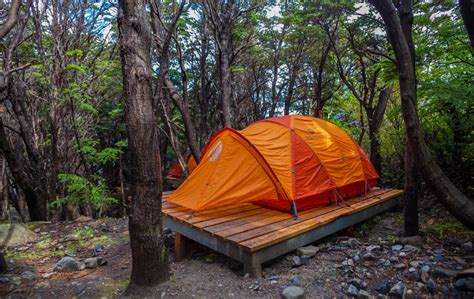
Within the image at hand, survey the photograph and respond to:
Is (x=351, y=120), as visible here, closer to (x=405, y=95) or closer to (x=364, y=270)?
(x=405, y=95)

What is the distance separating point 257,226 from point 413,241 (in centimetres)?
232

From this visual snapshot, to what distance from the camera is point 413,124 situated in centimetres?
402

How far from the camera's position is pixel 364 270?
Answer: 3.62m

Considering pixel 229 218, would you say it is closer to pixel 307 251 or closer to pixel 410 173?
pixel 307 251

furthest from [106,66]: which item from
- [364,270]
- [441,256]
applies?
[441,256]

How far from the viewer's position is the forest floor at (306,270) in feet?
10.8

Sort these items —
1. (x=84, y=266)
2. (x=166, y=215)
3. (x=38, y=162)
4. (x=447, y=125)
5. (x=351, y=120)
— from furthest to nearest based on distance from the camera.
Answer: (x=351, y=120) < (x=38, y=162) < (x=447, y=125) < (x=166, y=215) < (x=84, y=266)

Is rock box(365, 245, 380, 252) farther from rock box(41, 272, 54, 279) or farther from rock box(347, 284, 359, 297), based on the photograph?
rock box(41, 272, 54, 279)

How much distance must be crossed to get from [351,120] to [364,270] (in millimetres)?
8464

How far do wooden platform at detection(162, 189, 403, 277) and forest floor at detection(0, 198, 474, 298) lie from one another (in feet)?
0.79

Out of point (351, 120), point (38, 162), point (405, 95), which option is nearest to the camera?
point (405, 95)

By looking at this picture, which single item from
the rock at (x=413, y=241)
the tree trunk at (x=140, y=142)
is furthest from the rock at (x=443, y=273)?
the tree trunk at (x=140, y=142)

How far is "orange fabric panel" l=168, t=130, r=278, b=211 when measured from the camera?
193 inches

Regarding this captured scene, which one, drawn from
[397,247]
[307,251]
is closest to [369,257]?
[397,247]
